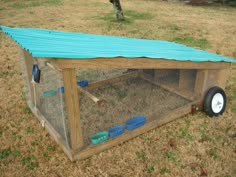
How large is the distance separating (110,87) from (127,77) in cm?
39

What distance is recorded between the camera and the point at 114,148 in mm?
3236

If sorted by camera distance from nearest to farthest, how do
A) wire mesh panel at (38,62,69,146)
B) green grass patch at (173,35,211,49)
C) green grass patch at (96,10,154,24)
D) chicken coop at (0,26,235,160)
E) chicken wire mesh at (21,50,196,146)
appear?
1. chicken coop at (0,26,235,160)
2. wire mesh panel at (38,62,69,146)
3. chicken wire mesh at (21,50,196,146)
4. green grass patch at (173,35,211,49)
5. green grass patch at (96,10,154,24)

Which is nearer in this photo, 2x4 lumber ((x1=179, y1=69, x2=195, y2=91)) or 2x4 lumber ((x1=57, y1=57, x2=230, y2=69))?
2x4 lumber ((x1=57, y1=57, x2=230, y2=69))

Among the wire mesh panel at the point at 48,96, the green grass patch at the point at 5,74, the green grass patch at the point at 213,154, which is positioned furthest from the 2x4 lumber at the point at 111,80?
the green grass patch at the point at 5,74

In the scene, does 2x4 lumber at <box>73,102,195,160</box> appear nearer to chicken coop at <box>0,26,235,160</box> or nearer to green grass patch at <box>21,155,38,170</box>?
chicken coop at <box>0,26,235,160</box>

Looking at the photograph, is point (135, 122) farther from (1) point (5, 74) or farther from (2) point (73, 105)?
(1) point (5, 74)

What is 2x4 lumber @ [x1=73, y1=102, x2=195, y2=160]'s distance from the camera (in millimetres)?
3027

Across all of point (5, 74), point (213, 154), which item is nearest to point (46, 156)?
point (213, 154)

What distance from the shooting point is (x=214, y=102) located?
154 inches

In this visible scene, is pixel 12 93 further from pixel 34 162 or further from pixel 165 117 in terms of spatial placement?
pixel 165 117

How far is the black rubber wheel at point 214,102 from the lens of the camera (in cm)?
383

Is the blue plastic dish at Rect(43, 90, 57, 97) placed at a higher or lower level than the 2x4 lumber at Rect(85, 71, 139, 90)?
higher

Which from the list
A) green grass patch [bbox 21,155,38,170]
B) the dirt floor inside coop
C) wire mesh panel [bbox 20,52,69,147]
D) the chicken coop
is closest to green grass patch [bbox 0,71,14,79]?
the chicken coop

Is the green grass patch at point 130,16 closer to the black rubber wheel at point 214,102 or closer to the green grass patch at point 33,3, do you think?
the green grass patch at point 33,3
